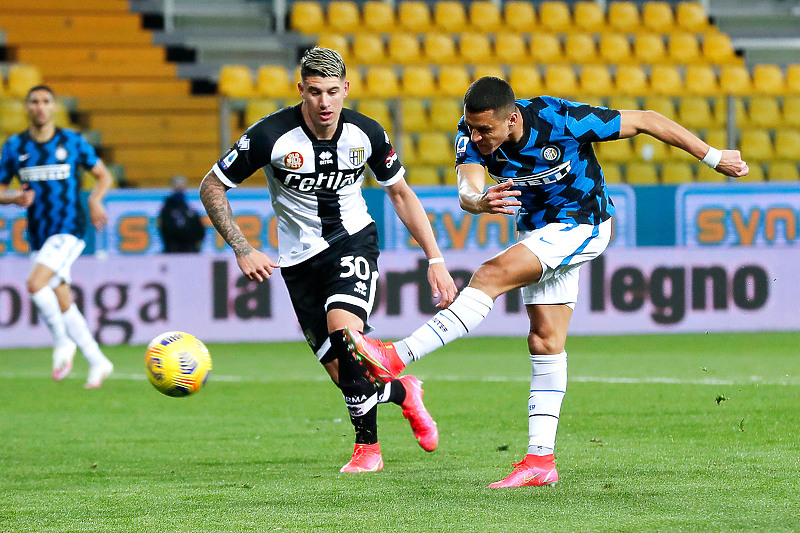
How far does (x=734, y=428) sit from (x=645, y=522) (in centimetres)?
281

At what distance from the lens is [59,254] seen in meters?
10.2

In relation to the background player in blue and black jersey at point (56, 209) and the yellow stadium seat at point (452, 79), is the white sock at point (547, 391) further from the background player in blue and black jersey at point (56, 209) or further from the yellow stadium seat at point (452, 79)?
the yellow stadium seat at point (452, 79)

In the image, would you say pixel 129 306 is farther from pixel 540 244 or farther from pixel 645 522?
pixel 645 522

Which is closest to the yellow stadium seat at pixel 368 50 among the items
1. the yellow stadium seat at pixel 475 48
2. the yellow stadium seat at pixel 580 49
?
the yellow stadium seat at pixel 475 48

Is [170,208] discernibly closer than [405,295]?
No

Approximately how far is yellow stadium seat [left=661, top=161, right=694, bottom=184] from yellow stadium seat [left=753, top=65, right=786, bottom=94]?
3.15 m

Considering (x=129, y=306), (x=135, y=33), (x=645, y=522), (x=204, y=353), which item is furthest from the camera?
(x=135, y=33)

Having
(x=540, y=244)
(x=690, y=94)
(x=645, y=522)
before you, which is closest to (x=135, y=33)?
(x=690, y=94)

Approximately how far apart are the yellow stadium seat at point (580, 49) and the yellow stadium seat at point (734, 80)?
2.06 metres

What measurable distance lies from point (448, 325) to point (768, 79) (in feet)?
53.8

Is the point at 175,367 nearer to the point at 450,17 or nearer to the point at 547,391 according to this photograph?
the point at 547,391

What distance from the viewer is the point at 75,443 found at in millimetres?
7145

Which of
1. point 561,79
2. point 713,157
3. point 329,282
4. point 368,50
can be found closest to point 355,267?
point 329,282

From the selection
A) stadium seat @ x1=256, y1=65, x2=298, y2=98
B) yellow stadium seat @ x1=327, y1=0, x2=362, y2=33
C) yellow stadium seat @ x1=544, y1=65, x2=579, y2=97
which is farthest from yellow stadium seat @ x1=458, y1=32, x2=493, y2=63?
stadium seat @ x1=256, y1=65, x2=298, y2=98
